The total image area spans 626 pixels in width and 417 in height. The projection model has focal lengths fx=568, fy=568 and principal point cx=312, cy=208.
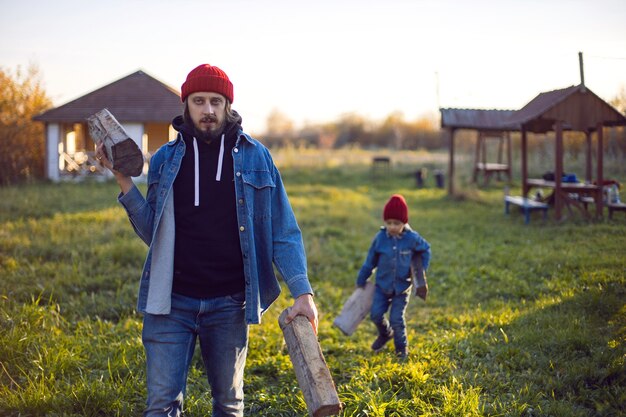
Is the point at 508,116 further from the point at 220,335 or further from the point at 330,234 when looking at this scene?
the point at 220,335

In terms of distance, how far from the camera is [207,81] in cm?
300

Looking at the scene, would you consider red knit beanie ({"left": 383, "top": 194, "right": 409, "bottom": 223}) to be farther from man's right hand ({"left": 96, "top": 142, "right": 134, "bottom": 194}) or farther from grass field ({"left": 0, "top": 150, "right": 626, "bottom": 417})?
man's right hand ({"left": 96, "top": 142, "right": 134, "bottom": 194})

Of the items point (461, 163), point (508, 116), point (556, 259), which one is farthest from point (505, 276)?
point (461, 163)

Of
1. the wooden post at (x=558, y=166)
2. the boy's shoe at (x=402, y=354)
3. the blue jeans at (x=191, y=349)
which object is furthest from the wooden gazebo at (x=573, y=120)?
the blue jeans at (x=191, y=349)

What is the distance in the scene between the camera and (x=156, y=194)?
307 centimetres

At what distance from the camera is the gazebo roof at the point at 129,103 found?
2302 cm

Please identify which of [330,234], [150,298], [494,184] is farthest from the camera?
[494,184]

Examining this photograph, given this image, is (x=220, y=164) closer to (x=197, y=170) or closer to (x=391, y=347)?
(x=197, y=170)

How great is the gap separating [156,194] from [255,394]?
2187mm

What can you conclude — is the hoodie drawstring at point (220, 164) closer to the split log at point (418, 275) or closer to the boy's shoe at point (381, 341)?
the split log at point (418, 275)

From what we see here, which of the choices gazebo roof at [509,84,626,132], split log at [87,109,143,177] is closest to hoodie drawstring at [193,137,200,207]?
split log at [87,109,143,177]

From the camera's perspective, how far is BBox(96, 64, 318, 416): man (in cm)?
289

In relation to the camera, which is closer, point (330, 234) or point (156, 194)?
point (156, 194)

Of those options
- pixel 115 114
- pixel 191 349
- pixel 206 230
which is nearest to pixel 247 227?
pixel 206 230
